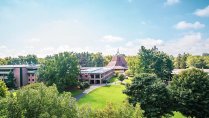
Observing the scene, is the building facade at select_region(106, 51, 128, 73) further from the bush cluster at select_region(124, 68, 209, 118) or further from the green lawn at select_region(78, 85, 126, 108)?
the bush cluster at select_region(124, 68, 209, 118)

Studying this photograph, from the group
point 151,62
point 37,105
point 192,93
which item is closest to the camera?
point 37,105

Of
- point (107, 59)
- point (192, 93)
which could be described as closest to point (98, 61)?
point (107, 59)

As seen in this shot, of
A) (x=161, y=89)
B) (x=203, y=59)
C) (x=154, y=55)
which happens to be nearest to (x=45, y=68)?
(x=154, y=55)

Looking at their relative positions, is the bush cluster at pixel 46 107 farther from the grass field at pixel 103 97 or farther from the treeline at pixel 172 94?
the grass field at pixel 103 97

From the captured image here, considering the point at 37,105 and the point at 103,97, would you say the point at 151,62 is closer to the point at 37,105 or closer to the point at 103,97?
the point at 103,97

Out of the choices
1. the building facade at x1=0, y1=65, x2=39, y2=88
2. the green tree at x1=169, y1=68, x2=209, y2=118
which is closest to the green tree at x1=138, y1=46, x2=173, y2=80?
the green tree at x1=169, y1=68, x2=209, y2=118

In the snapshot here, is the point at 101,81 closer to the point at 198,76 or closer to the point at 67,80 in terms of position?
the point at 67,80
